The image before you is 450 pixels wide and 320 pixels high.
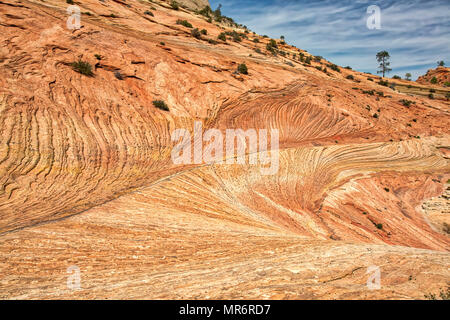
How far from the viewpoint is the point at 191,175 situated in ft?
39.8

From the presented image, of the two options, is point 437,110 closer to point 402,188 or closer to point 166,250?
point 402,188

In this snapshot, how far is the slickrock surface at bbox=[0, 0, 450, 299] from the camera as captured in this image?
16.4 feet

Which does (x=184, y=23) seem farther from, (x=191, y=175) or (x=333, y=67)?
(x=333, y=67)

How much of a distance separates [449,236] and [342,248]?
57.2ft

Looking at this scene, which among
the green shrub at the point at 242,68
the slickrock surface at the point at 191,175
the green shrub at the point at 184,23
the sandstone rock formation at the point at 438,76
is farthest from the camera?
the sandstone rock formation at the point at 438,76

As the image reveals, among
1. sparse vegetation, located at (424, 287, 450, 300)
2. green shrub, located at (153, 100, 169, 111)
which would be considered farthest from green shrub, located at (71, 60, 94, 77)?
sparse vegetation, located at (424, 287, 450, 300)

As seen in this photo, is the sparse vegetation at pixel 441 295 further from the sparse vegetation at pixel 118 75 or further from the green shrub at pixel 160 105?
the sparse vegetation at pixel 118 75

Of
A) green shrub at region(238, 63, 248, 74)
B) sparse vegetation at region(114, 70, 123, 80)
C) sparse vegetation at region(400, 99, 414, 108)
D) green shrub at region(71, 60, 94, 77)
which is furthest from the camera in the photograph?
sparse vegetation at region(400, 99, 414, 108)

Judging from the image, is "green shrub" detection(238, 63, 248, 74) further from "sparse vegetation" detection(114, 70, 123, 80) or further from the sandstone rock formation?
the sandstone rock formation

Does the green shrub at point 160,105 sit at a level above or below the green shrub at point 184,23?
below

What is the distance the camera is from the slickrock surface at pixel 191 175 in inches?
197

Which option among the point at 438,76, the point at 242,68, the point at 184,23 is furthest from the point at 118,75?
the point at 438,76

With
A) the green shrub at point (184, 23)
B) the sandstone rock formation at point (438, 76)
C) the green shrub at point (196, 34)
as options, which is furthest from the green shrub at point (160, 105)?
the sandstone rock formation at point (438, 76)
